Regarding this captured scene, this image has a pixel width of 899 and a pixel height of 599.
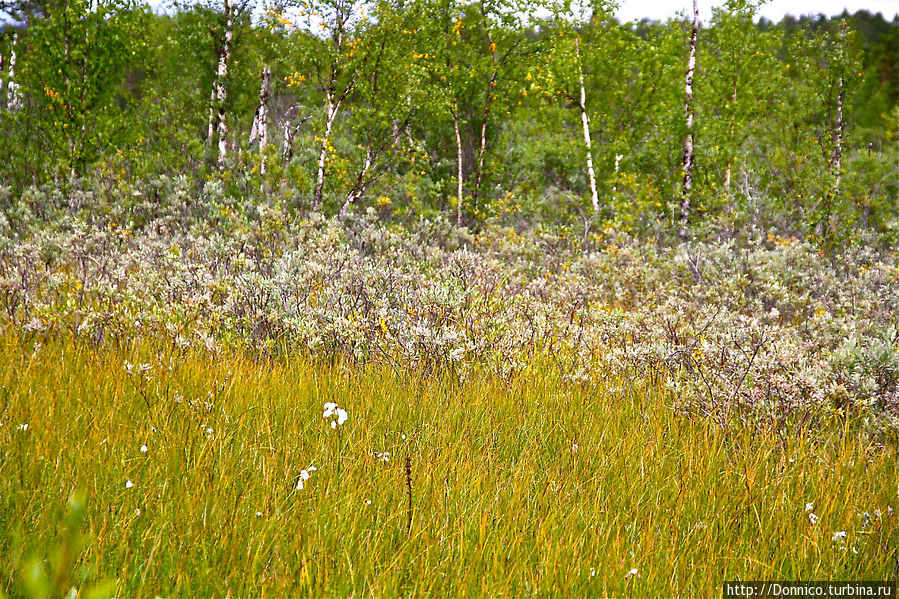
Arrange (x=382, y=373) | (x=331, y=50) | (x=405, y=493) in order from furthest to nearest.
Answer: (x=331, y=50), (x=382, y=373), (x=405, y=493)

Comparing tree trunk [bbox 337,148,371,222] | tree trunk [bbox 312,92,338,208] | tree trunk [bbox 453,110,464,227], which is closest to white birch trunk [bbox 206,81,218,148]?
tree trunk [bbox 312,92,338,208]

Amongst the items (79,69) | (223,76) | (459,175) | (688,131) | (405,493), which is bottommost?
(405,493)

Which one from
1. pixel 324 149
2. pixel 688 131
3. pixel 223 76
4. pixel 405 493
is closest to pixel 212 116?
pixel 223 76

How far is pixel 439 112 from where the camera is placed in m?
17.7

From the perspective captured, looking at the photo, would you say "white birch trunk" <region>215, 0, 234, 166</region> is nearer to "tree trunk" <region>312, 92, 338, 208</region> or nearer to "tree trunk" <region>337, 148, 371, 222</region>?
"tree trunk" <region>312, 92, 338, 208</region>

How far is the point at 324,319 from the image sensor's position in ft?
21.8

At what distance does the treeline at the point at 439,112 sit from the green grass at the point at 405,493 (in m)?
11.5

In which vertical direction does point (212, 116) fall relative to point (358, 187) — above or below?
above

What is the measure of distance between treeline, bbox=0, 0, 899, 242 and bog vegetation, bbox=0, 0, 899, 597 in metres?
0.15

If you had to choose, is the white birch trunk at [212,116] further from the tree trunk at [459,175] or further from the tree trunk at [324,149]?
the tree trunk at [459,175]

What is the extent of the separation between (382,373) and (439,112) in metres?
13.7

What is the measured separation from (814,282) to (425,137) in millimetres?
13640

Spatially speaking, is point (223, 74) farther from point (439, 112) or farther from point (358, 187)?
point (439, 112)

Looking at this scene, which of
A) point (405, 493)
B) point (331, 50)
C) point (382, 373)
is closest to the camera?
point (405, 493)
